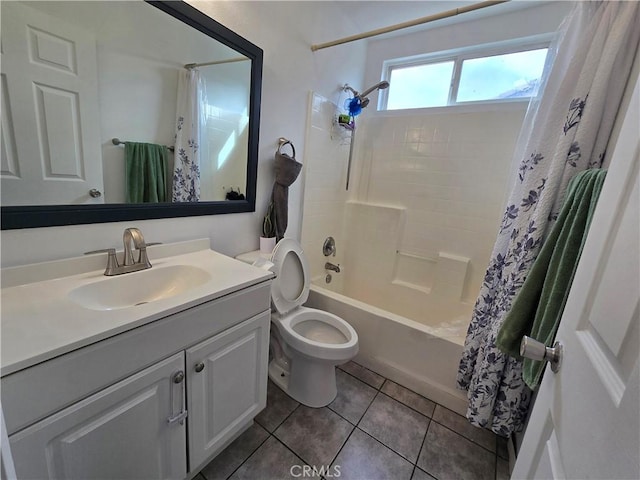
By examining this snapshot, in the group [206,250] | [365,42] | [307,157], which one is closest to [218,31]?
[307,157]

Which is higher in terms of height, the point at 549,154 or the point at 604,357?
the point at 549,154

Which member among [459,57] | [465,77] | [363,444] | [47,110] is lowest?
[363,444]

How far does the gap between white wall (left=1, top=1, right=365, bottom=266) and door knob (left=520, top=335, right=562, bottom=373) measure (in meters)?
1.36

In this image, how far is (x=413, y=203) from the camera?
2.26m

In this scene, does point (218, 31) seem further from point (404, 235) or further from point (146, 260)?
point (404, 235)

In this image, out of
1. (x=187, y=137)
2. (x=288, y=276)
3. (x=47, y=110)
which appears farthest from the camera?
(x=288, y=276)

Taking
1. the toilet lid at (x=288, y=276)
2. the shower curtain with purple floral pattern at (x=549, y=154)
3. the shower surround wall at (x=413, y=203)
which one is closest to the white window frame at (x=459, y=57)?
the shower surround wall at (x=413, y=203)

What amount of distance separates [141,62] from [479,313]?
1860mm

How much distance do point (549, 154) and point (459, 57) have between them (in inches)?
56.9

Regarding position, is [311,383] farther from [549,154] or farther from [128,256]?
[549,154]

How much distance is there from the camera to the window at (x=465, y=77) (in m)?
1.84

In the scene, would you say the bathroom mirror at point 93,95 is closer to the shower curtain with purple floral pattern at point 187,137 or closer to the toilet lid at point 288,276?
the shower curtain with purple floral pattern at point 187,137

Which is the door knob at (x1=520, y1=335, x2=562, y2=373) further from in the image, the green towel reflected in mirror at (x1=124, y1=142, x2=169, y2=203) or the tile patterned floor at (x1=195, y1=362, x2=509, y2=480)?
the green towel reflected in mirror at (x1=124, y1=142, x2=169, y2=203)

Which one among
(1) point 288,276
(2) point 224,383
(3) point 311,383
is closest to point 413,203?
(1) point 288,276
